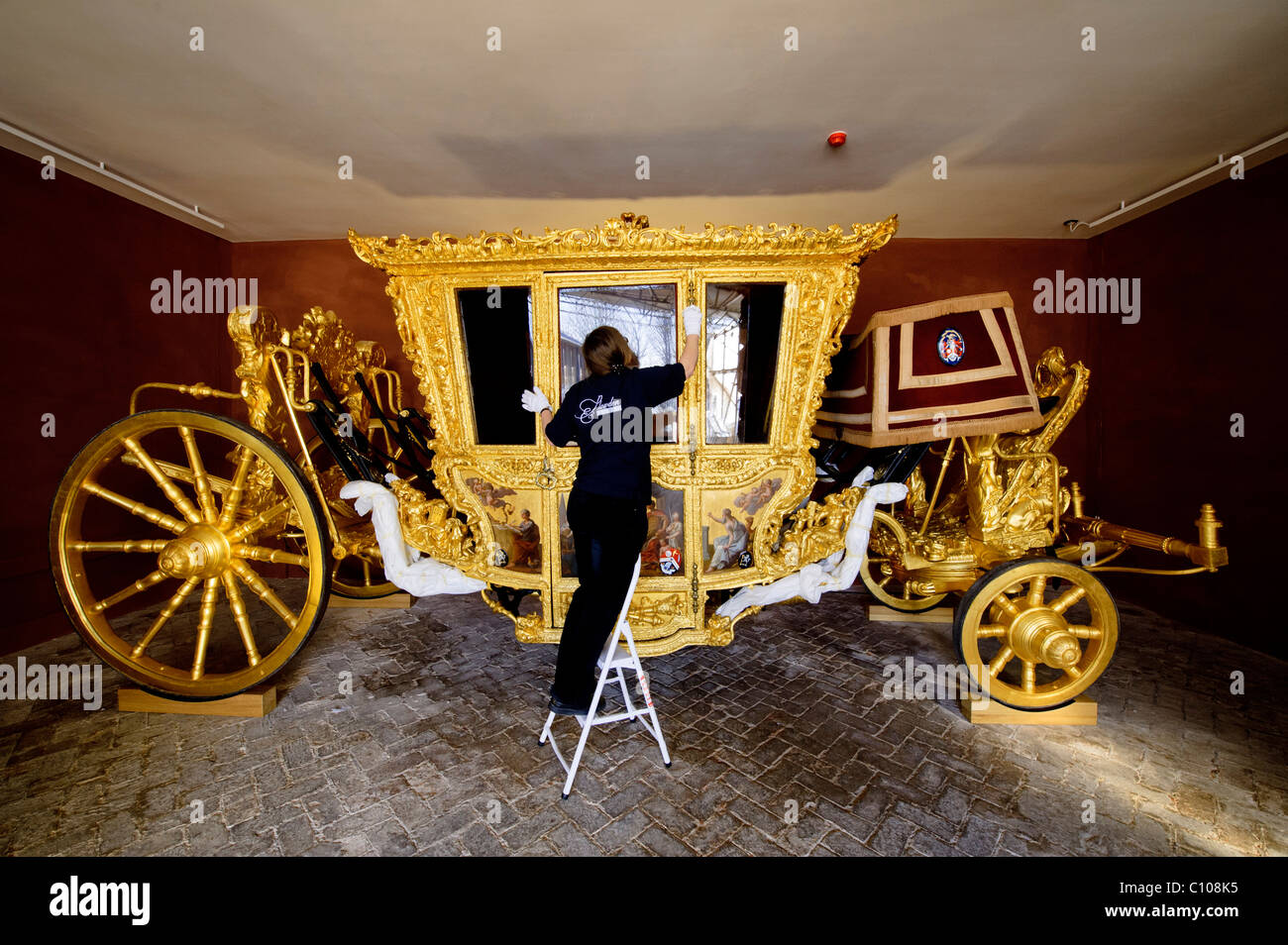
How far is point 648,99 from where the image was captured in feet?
9.20

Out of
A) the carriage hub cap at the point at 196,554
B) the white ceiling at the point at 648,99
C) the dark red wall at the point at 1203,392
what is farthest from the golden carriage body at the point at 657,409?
the dark red wall at the point at 1203,392

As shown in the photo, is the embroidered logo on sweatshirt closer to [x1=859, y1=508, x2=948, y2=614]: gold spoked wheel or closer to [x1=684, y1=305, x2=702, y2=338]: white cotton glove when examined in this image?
[x1=684, y1=305, x2=702, y2=338]: white cotton glove

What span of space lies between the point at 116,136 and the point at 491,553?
376 centimetres

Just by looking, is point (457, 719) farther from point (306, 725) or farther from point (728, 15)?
point (728, 15)

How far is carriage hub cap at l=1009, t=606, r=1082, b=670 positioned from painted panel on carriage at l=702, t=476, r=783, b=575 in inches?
57.8

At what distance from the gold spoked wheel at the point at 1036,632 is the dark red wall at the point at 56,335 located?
6226 mm

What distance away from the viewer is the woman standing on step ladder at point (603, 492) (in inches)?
90.7

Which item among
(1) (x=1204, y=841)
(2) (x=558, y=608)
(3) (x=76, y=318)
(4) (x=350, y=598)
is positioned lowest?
(1) (x=1204, y=841)

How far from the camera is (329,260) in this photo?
4922mm

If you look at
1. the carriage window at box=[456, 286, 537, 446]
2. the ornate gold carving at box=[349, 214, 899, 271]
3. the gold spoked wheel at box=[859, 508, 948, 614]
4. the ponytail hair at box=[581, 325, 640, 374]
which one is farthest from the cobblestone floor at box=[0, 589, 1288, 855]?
the ornate gold carving at box=[349, 214, 899, 271]

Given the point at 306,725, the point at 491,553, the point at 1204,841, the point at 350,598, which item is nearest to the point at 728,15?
the point at 491,553

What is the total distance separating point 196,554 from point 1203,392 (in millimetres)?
7140

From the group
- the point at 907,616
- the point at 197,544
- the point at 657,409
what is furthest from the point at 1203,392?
the point at 197,544

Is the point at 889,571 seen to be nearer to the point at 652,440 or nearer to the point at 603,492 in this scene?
the point at 652,440
